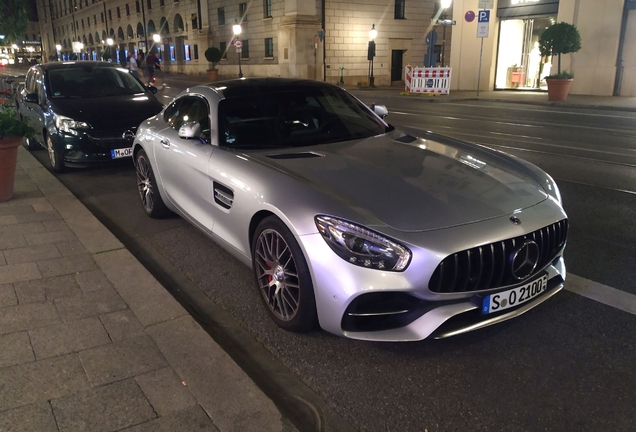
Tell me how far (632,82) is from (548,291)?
22400 millimetres

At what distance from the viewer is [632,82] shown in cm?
2184

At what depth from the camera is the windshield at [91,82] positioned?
28.8 feet

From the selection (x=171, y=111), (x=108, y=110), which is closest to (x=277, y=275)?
(x=171, y=111)

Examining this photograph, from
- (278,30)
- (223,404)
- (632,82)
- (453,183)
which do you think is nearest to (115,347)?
(223,404)

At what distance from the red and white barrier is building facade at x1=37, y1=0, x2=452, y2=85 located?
9.61 meters

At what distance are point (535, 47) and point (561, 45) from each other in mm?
8126

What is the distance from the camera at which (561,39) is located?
20234 mm

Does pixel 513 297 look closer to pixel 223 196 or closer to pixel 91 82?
pixel 223 196

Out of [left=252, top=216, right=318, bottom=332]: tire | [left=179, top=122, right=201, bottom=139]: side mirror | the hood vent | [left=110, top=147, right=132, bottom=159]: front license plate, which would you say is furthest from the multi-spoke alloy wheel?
[left=110, top=147, right=132, bottom=159]: front license plate

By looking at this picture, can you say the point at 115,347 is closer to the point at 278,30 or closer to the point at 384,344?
the point at 384,344

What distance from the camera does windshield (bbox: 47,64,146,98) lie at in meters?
8.79

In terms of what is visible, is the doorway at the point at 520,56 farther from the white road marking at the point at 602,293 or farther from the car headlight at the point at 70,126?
the white road marking at the point at 602,293

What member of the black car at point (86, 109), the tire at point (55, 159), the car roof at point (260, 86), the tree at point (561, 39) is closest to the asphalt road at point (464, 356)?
the car roof at point (260, 86)

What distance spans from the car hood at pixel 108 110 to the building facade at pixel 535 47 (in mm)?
18338
